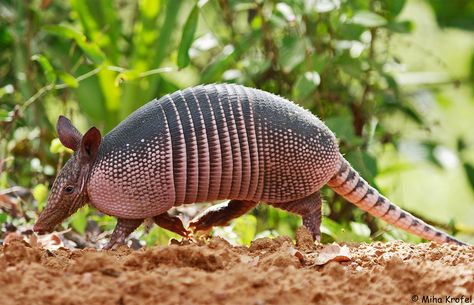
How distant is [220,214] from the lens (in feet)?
18.6

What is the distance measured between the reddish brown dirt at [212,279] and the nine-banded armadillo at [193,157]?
0.92 metres

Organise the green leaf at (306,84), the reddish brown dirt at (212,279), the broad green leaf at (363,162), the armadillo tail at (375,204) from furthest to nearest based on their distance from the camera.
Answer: the broad green leaf at (363,162) → the green leaf at (306,84) → the armadillo tail at (375,204) → the reddish brown dirt at (212,279)

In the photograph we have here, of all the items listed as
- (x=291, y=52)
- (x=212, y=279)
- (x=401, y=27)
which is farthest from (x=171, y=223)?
(x=401, y=27)

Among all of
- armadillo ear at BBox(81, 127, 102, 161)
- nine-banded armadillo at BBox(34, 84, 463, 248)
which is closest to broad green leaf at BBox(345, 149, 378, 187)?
nine-banded armadillo at BBox(34, 84, 463, 248)

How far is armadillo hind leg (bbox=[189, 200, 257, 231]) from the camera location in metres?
5.60

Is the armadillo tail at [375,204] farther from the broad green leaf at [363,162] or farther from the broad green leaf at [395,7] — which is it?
the broad green leaf at [395,7]

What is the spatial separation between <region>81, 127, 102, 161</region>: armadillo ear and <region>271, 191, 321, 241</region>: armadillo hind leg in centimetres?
124

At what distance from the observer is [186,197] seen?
17.0 feet

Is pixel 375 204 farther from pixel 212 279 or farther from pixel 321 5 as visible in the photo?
pixel 212 279

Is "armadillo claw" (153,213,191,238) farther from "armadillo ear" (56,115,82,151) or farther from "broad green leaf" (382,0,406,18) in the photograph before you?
"broad green leaf" (382,0,406,18)

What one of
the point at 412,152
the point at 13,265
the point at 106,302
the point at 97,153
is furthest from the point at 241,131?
the point at 412,152

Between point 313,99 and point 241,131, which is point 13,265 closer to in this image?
point 241,131

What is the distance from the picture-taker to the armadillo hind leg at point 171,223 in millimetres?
5344

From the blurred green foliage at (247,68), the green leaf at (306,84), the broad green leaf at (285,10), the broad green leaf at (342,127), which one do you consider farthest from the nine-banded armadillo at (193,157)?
the broad green leaf at (285,10)
